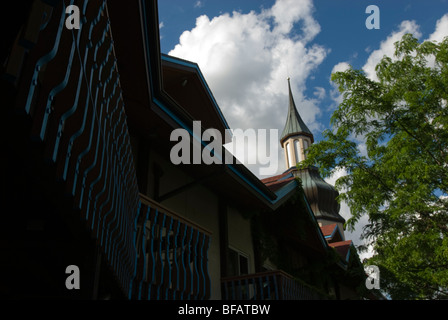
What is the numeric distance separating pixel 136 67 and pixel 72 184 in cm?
467

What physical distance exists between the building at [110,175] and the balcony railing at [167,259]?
2 cm

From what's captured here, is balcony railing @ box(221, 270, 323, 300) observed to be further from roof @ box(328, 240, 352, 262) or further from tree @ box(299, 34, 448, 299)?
roof @ box(328, 240, 352, 262)

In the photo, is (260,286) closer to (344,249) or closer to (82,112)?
(82,112)

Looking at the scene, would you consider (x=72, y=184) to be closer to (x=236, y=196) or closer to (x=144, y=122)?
(x=144, y=122)

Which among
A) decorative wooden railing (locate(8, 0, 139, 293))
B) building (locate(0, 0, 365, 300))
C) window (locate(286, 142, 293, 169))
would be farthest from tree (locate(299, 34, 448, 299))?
window (locate(286, 142, 293, 169))

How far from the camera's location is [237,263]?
11211 millimetres

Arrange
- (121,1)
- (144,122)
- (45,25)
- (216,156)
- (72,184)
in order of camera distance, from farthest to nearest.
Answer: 1. (216,156)
2. (144,122)
3. (121,1)
4. (72,184)
5. (45,25)

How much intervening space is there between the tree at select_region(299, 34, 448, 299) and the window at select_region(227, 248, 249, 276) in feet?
11.3

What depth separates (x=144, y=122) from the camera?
802cm

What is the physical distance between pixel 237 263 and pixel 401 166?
5245mm

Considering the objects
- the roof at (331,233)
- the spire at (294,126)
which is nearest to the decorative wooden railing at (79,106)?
the roof at (331,233)

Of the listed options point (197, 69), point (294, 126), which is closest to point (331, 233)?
point (197, 69)

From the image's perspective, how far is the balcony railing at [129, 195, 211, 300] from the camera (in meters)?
5.95
